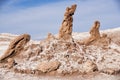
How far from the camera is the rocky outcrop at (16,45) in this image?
121 ft

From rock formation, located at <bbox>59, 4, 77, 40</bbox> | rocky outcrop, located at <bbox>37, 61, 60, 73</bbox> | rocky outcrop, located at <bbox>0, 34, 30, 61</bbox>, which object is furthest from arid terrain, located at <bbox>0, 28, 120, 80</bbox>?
rock formation, located at <bbox>59, 4, 77, 40</bbox>

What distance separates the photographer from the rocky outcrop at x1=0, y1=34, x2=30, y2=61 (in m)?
36.8

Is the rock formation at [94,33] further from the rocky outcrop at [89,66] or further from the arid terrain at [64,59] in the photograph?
the rocky outcrop at [89,66]

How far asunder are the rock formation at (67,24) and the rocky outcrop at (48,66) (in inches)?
161

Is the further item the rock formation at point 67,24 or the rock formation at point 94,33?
the rock formation at point 94,33

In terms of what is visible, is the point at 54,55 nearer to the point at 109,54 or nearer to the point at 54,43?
the point at 54,43

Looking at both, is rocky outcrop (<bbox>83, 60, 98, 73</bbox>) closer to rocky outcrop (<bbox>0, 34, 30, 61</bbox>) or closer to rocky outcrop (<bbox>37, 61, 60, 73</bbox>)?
rocky outcrop (<bbox>37, 61, 60, 73</bbox>)

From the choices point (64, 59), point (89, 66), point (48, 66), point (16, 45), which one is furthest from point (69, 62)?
point (16, 45)

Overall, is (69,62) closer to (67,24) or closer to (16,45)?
(67,24)

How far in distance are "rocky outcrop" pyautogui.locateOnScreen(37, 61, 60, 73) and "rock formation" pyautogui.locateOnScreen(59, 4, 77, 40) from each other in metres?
4.08

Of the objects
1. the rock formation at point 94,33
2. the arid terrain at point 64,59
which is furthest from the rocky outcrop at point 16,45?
the rock formation at point 94,33

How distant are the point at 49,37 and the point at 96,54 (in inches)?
187

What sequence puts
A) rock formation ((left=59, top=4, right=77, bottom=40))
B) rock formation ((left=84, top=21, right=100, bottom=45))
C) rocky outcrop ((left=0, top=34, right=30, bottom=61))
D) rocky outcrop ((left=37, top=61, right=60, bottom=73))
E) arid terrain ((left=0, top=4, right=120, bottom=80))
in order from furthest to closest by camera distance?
rock formation ((left=84, top=21, right=100, bottom=45)) < rock formation ((left=59, top=4, right=77, bottom=40)) < rocky outcrop ((left=0, top=34, right=30, bottom=61)) < rocky outcrop ((left=37, top=61, right=60, bottom=73)) < arid terrain ((left=0, top=4, right=120, bottom=80))

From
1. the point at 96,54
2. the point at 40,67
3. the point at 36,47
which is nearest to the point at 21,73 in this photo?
the point at 40,67
